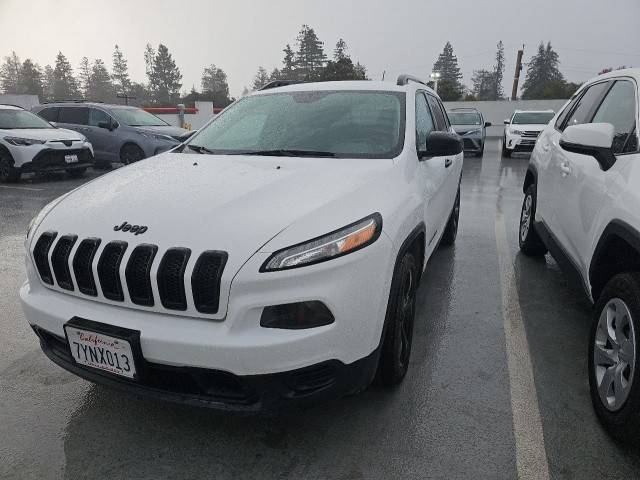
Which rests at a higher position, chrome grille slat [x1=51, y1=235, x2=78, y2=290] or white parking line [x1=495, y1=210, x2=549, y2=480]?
chrome grille slat [x1=51, y1=235, x2=78, y2=290]

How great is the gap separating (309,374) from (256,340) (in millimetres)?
292

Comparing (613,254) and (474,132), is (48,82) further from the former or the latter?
(613,254)

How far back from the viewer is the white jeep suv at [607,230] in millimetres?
2115

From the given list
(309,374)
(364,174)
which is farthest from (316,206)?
(309,374)

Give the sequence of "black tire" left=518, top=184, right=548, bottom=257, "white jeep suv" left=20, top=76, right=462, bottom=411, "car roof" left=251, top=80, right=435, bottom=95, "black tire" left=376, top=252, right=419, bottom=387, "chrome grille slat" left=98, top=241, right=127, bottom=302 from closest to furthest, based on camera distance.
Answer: "white jeep suv" left=20, top=76, right=462, bottom=411
"chrome grille slat" left=98, top=241, right=127, bottom=302
"black tire" left=376, top=252, right=419, bottom=387
"car roof" left=251, top=80, right=435, bottom=95
"black tire" left=518, top=184, right=548, bottom=257

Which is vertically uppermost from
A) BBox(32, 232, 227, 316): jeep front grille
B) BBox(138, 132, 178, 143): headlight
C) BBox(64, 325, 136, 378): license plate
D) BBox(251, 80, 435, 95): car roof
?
BBox(251, 80, 435, 95): car roof

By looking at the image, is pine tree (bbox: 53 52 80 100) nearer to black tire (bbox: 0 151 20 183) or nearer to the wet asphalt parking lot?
black tire (bbox: 0 151 20 183)

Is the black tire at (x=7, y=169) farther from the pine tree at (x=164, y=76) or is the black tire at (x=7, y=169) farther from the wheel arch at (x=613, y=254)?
the pine tree at (x=164, y=76)

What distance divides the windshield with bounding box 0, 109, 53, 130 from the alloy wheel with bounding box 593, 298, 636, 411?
35.7 feet

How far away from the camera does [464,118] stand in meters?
16.0

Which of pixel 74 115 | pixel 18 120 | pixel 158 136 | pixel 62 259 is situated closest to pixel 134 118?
pixel 158 136

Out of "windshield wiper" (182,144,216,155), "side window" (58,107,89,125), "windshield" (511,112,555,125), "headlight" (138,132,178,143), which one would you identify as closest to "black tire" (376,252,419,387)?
"windshield wiper" (182,144,216,155)

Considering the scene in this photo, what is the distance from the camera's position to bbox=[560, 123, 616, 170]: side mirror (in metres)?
2.48

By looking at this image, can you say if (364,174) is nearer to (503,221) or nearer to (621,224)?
(621,224)
